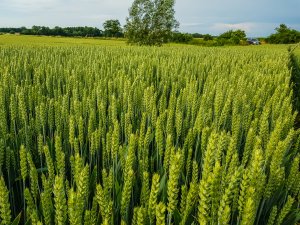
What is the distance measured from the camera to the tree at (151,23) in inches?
1394

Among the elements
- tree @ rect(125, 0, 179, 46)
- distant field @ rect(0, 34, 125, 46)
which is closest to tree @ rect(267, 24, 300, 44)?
tree @ rect(125, 0, 179, 46)

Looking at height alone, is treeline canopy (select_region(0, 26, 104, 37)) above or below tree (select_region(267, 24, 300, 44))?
below

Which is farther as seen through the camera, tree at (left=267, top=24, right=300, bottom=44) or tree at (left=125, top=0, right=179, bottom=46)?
tree at (left=267, top=24, right=300, bottom=44)

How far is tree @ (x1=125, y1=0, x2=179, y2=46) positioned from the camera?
35.4m

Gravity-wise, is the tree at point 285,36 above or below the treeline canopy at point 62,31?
above

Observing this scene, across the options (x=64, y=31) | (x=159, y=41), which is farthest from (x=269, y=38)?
(x=64, y=31)

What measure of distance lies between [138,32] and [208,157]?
118ft

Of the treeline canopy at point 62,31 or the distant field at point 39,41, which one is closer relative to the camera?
the distant field at point 39,41

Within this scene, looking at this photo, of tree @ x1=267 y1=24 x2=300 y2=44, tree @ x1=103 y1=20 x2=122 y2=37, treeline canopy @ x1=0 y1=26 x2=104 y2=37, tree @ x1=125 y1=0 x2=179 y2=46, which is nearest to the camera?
tree @ x1=125 y1=0 x2=179 y2=46

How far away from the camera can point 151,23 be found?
3581 centimetres

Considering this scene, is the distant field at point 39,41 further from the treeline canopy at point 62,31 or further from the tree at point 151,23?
the treeline canopy at point 62,31

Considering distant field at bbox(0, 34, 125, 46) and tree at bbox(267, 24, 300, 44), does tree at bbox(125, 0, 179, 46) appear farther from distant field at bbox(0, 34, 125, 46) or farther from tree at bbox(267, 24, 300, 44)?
tree at bbox(267, 24, 300, 44)

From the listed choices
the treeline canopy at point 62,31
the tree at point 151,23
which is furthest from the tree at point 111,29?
the tree at point 151,23

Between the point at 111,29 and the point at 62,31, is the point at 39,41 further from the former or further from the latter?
the point at 111,29
